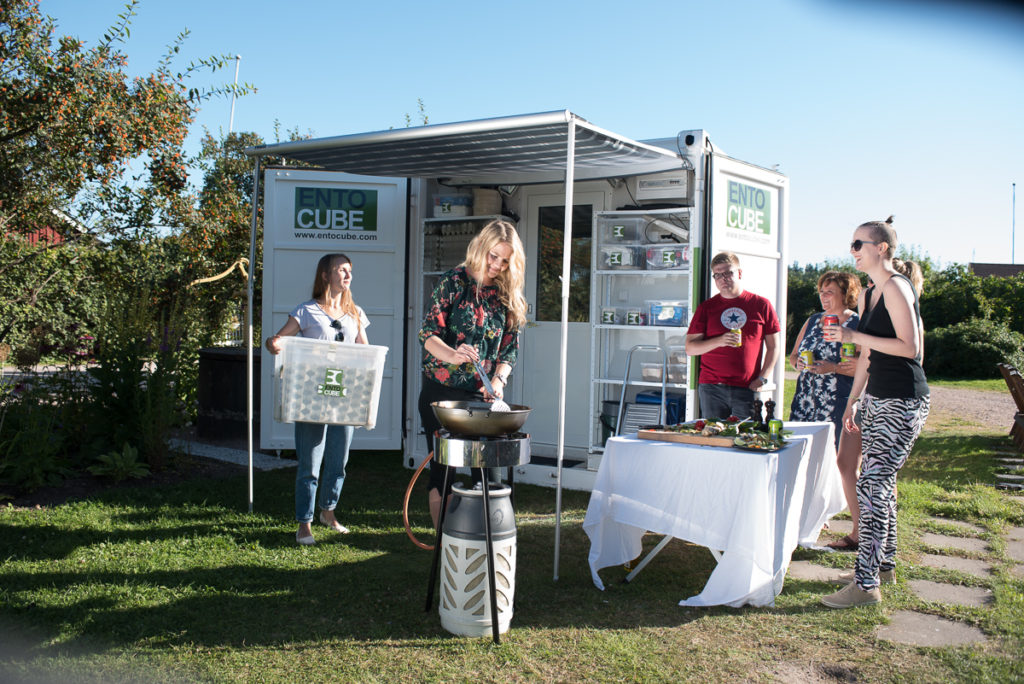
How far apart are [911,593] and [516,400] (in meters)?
4.37

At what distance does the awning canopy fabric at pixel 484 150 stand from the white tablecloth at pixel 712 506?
74.3 inches

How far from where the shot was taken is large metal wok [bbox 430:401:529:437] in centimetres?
340

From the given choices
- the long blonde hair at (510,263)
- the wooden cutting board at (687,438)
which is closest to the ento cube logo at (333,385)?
the long blonde hair at (510,263)

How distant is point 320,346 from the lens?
15.0ft

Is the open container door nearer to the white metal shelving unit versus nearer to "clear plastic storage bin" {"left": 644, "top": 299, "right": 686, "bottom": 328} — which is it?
the white metal shelving unit

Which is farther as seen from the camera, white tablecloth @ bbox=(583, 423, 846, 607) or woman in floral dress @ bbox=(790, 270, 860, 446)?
woman in floral dress @ bbox=(790, 270, 860, 446)

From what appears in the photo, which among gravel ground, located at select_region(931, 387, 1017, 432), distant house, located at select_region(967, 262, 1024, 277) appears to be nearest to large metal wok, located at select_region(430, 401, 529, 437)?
gravel ground, located at select_region(931, 387, 1017, 432)

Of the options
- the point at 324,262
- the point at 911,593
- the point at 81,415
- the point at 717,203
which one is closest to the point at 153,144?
the point at 81,415

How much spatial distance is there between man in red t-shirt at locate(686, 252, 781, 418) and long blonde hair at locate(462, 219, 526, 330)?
4.97 feet

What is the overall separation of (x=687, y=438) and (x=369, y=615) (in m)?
1.77

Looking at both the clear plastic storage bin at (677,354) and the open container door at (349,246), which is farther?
the open container door at (349,246)

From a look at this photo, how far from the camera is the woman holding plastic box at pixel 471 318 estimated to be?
400 centimetres

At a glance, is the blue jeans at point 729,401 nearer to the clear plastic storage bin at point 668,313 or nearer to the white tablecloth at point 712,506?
the white tablecloth at point 712,506

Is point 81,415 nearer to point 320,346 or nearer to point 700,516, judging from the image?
point 320,346
